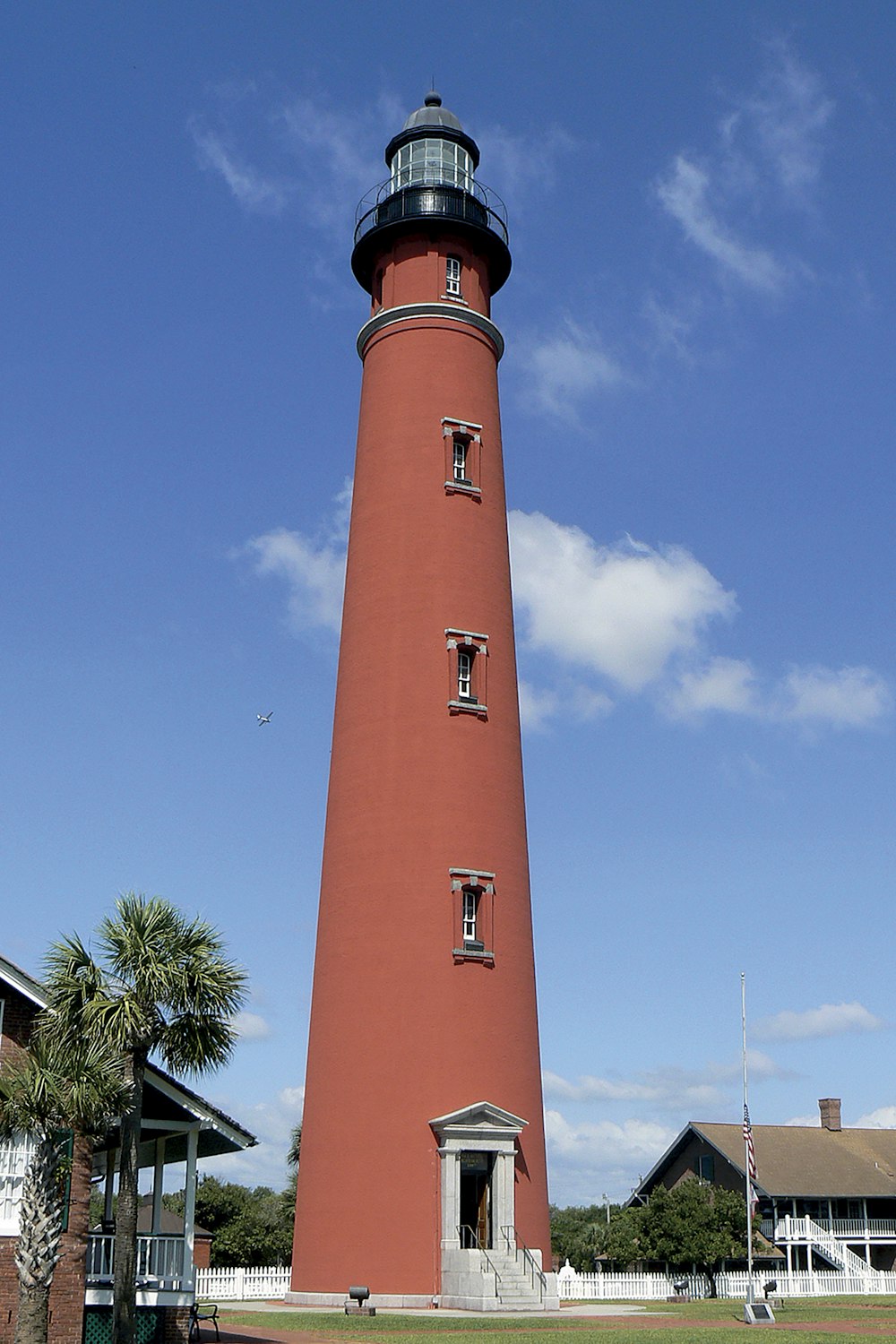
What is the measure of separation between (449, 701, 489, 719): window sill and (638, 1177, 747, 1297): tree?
20924 mm

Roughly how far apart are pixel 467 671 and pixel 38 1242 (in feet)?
66.7

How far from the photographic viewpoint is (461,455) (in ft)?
129

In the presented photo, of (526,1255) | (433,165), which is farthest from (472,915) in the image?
(433,165)

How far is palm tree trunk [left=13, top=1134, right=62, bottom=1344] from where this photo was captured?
19.9 m

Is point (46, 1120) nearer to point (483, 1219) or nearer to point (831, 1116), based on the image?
point (483, 1219)

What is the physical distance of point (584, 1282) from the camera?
44719 mm

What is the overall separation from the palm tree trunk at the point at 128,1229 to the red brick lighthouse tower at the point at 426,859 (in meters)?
12.4

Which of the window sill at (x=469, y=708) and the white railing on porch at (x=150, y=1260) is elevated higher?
the window sill at (x=469, y=708)

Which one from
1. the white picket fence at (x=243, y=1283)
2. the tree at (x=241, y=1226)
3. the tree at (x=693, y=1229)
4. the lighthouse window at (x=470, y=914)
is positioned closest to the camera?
the lighthouse window at (x=470, y=914)

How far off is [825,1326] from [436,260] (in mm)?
30370

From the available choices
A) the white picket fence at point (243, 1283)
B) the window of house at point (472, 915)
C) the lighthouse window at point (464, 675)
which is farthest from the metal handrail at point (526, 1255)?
the lighthouse window at point (464, 675)

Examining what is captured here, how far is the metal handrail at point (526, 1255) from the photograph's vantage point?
33125mm

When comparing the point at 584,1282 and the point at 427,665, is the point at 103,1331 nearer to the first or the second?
the point at 427,665

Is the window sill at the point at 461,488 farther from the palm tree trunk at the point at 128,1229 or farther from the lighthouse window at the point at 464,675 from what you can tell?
the palm tree trunk at the point at 128,1229
